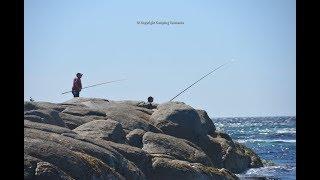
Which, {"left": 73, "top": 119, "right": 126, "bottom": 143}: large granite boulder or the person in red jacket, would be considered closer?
{"left": 73, "top": 119, "right": 126, "bottom": 143}: large granite boulder

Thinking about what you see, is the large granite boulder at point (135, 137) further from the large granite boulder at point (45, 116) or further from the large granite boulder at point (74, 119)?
the large granite boulder at point (45, 116)

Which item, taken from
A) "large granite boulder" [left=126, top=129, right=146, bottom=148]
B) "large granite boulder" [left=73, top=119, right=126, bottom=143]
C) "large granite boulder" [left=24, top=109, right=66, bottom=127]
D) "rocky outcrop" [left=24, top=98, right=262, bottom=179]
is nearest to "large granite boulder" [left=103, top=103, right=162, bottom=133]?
"rocky outcrop" [left=24, top=98, right=262, bottom=179]

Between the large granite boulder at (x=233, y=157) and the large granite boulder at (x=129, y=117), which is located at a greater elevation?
the large granite boulder at (x=129, y=117)

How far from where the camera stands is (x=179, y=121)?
Result: 749 inches

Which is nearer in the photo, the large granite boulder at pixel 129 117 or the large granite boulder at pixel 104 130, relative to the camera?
the large granite boulder at pixel 104 130

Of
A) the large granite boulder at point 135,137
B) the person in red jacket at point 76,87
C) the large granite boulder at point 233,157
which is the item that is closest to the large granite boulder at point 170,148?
the large granite boulder at point 135,137

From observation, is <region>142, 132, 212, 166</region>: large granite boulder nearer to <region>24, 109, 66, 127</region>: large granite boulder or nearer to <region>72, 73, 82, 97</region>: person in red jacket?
<region>24, 109, 66, 127</region>: large granite boulder

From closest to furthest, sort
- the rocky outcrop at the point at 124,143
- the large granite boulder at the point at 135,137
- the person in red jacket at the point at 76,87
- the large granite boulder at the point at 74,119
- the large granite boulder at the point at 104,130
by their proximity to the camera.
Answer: the rocky outcrop at the point at 124,143 < the large granite boulder at the point at 104,130 < the large granite boulder at the point at 135,137 < the large granite boulder at the point at 74,119 < the person in red jacket at the point at 76,87

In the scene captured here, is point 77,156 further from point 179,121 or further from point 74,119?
point 179,121

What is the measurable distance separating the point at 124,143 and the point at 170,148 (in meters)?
1.42

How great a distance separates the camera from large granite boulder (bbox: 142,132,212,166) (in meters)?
16.4

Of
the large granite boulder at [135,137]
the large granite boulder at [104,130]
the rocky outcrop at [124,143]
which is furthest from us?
the large granite boulder at [135,137]

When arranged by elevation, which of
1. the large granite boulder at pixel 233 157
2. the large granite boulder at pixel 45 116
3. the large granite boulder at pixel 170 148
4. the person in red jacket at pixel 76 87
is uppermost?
the person in red jacket at pixel 76 87

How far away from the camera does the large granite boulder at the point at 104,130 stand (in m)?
15.8
